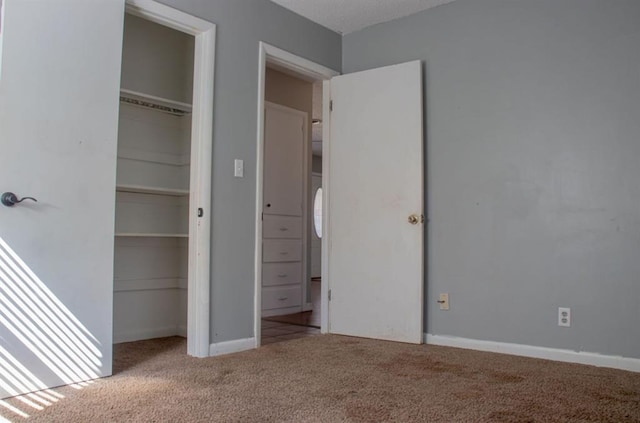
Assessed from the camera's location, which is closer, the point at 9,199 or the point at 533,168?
the point at 9,199

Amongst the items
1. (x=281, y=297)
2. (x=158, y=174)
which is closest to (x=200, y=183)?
(x=158, y=174)

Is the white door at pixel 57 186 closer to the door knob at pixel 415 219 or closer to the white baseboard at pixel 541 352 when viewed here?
the door knob at pixel 415 219

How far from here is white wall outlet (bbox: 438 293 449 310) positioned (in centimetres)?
354

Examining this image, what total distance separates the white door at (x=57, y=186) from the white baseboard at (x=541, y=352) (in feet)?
7.03

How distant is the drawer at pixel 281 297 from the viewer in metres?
4.95

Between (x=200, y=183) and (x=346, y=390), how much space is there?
4.97 feet

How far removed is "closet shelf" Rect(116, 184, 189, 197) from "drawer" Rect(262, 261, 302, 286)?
139cm

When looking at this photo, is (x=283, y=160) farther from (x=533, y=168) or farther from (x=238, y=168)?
(x=533, y=168)

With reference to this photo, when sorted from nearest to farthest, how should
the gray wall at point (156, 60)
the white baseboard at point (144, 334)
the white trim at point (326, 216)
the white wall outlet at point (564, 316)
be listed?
1. the white wall outlet at point (564, 316)
2. the white baseboard at point (144, 334)
3. the gray wall at point (156, 60)
4. the white trim at point (326, 216)

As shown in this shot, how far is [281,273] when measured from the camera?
512 cm

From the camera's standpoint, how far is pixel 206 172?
3.15m

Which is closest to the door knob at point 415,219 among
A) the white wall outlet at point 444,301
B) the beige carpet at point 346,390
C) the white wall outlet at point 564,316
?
the white wall outlet at point 444,301

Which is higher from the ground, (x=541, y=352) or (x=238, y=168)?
(x=238, y=168)

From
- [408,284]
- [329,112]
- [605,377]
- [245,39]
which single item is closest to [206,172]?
[245,39]
